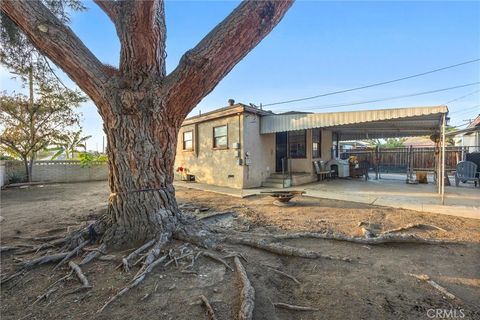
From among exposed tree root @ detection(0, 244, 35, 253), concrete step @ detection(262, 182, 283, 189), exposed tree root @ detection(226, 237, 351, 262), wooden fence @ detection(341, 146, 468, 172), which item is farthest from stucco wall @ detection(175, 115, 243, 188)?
wooden fence @ detection(341, 146, 468, 172)

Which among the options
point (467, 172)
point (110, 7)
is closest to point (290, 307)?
point (110, 7)

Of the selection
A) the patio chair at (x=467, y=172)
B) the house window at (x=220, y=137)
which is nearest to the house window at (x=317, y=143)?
the house window at (x=220, y=137)

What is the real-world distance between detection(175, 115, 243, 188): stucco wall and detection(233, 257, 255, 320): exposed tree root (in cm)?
732

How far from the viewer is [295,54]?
11.8 meters

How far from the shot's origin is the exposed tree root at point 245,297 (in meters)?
2.00

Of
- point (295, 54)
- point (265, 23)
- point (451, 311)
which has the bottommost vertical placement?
point (451, 311)

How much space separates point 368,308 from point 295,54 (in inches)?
460

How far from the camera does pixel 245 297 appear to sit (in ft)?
7.29

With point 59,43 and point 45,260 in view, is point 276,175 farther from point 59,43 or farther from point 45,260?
point 59,43

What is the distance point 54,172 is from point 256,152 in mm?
12103

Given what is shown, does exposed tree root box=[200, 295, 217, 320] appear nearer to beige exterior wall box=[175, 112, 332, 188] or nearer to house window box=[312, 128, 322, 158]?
beige exterior wall box=[175, 112, 332, 188]

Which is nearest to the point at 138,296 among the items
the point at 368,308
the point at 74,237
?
the point at 74,237

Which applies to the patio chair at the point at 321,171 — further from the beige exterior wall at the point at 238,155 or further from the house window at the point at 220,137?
the house window at the point at 220,137

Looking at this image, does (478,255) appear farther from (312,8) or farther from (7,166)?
(7,166)
